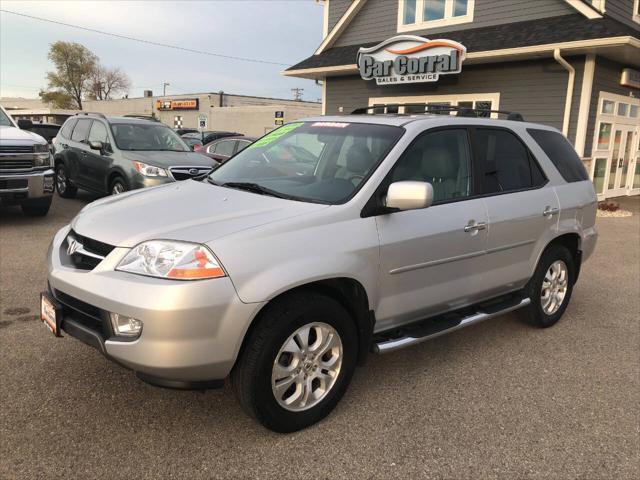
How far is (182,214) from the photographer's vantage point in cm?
301

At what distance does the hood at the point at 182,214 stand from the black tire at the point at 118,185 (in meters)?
5.67

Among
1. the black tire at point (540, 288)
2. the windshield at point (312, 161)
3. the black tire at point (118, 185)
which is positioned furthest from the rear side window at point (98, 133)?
the black tire at point (540, 288)

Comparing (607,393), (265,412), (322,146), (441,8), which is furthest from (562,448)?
(441,8)

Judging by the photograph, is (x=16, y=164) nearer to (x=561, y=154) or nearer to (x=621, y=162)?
(x=561, y=154)

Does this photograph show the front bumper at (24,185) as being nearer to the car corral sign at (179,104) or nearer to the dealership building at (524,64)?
the dealership building at (524,64)

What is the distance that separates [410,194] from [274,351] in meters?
1.13

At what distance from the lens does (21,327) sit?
4.27 m

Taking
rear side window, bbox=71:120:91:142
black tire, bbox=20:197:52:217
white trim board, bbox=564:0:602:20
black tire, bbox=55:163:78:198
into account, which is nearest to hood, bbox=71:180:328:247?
black tire, bbox=20:197:52:217

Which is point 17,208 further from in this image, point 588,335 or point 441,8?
point 441,8

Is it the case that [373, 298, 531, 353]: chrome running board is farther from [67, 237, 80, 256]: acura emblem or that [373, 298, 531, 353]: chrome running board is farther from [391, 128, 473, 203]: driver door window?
[67, 237, 80, 256]: acura emblem

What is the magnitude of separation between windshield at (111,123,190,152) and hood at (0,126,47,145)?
133cm

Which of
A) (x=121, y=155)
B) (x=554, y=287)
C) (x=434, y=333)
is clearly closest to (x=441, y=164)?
(x=434, y=333)

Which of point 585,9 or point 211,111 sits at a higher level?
point 585,9

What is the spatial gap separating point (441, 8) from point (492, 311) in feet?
42.9
